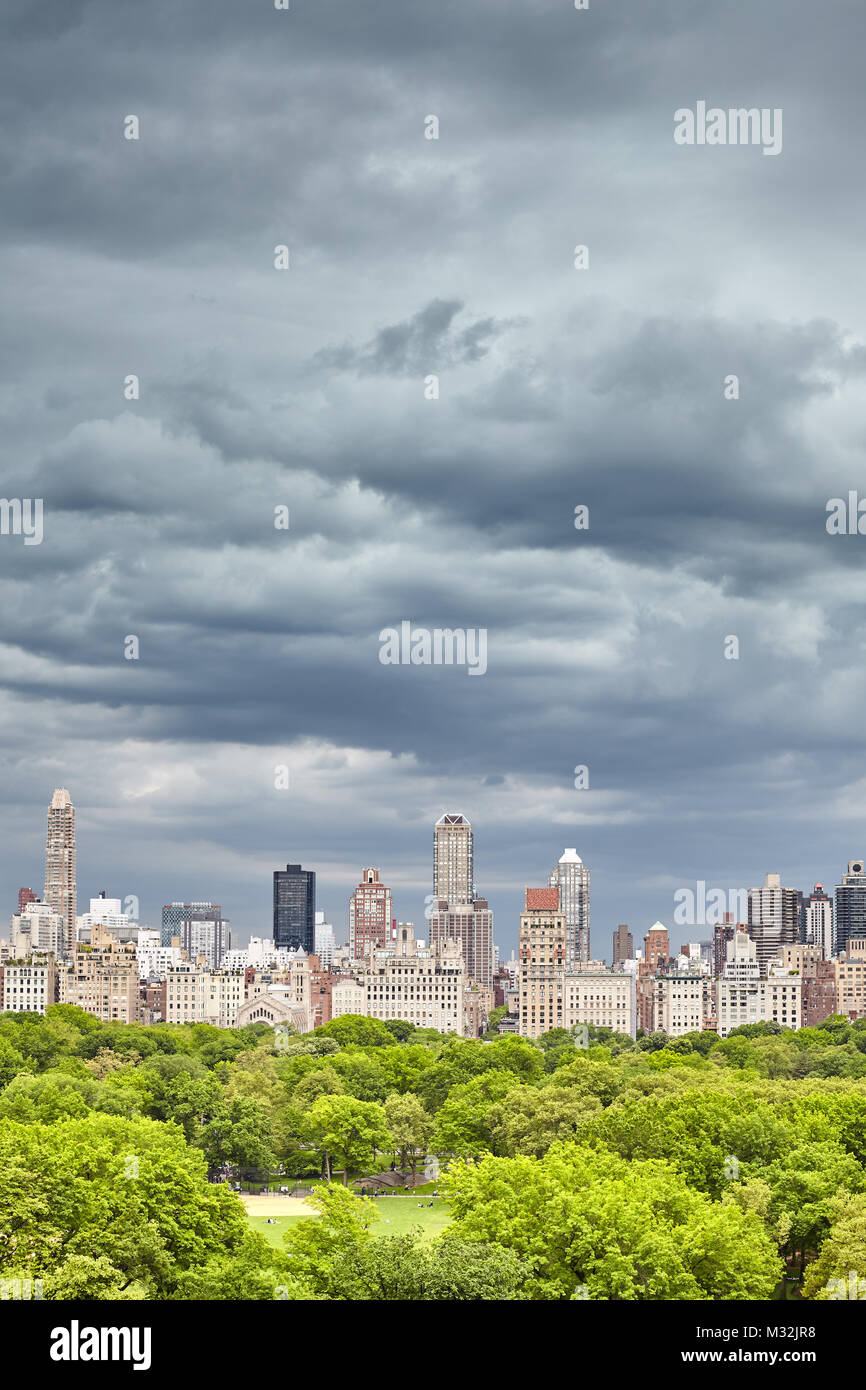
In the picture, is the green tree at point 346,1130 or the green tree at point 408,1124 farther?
the green tree at point 408,1124

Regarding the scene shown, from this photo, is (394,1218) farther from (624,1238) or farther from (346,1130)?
(624,1238)

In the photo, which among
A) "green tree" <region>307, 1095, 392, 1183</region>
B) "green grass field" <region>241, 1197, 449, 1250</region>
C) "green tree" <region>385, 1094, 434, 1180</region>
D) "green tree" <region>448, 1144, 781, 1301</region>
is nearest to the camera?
"green tree" <region>448, 1144, 781, 1301</region>

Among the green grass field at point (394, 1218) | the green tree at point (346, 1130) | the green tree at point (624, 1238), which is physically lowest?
the green grass field at point (394, 1218)

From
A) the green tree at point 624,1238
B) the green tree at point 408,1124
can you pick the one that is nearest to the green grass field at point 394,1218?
the green tree at point 408,1124

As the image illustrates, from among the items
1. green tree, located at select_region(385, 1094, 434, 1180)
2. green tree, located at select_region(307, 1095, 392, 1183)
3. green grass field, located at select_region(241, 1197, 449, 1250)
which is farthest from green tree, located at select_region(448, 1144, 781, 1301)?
green tree, located at select_region(385, 1094, 434, 1180)

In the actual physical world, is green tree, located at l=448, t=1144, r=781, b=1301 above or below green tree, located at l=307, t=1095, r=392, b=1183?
above

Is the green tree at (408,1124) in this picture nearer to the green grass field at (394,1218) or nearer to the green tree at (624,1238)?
the green grass field at (394,1218)

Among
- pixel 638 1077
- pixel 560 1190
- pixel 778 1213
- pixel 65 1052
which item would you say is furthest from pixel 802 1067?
pixel 560 1190

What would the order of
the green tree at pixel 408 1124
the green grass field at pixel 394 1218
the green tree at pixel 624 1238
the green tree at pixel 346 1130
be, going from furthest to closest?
the green tree at pixel 408 1124 → the green tree at pixel 346 1130 → the green grass field at pixel 394 1218 → the green tree at pixel 624 1238

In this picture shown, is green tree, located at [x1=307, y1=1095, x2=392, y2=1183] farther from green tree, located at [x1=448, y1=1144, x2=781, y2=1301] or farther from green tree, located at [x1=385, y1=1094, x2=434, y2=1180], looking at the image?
green tree, located at [x1=448, y1=1144, x2=781, y2=1301]
